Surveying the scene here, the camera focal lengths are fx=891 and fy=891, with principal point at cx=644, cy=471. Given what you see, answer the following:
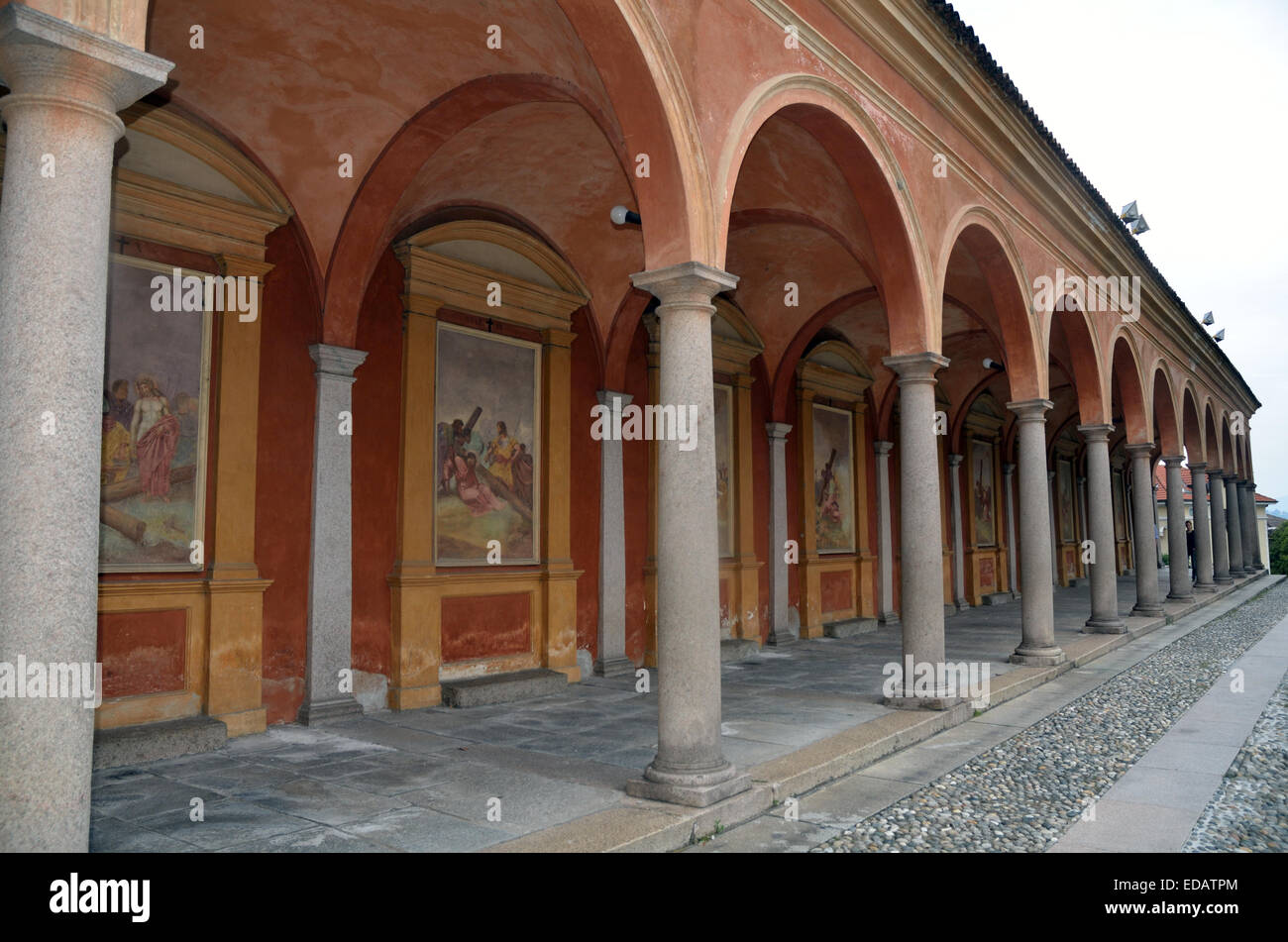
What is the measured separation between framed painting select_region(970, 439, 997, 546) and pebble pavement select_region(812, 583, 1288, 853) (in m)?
11.0

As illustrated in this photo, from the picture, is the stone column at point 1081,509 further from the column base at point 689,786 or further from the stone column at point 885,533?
the column base at point 689,786

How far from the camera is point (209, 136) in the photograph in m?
6.81

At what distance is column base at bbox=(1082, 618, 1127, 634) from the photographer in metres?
12.9

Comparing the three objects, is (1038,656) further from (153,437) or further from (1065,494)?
(1065,494)

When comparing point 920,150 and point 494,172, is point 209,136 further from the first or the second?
point 920,150

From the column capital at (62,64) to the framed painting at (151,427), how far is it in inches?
143

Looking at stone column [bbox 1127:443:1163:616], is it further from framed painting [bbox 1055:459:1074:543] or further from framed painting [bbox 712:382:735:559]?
framed painting [bbox 1055:459:1074:543]

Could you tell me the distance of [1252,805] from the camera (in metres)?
5.20

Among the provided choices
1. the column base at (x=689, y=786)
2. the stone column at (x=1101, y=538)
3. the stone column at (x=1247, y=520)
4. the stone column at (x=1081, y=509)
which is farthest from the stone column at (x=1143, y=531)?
the stone column at (x=1081, y=509)

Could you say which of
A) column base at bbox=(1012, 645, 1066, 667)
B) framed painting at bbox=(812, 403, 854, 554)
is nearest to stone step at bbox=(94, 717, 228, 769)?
column base at bbox=(1012, 645, 1066, 667)

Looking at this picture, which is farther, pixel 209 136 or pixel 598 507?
pixel 598 507

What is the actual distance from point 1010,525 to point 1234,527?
28.1 feet
